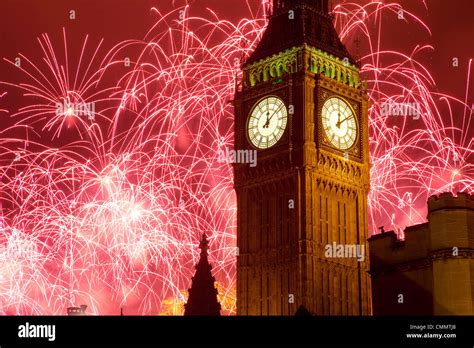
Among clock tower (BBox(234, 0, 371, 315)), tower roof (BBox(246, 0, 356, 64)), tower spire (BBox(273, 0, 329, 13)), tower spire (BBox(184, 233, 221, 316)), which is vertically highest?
tower spire (BBox(273, 0, 329, 13))

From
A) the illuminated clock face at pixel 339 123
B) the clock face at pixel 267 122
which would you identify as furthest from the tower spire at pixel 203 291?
the illuminated clock face at pixel 339 123

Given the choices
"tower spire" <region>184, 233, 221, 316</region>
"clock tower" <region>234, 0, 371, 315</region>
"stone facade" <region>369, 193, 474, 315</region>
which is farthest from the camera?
"clock tower" <region>234, 0, 371, 315</region>

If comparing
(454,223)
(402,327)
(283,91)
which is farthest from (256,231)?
(402,327)

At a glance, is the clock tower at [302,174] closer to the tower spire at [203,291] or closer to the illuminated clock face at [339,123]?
the illuminated clock face at [339,123]

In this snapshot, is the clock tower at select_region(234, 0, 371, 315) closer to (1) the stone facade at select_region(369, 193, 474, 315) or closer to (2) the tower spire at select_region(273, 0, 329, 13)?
(2) the tower spire at select_region(273, 0, 329, 13)

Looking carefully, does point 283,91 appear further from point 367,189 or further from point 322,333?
point 322,333

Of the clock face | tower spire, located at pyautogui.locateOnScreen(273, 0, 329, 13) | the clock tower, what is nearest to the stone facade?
the clock tower

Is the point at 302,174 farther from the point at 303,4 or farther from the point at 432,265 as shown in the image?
the point at 432,265
